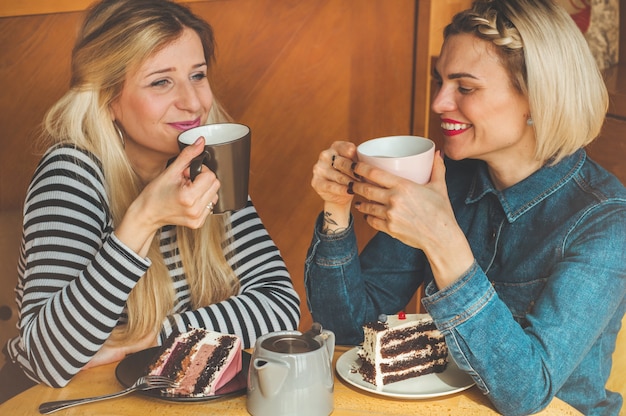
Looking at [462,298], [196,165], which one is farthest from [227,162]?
[462,298]

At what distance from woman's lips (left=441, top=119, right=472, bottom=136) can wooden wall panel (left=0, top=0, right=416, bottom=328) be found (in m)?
0.78

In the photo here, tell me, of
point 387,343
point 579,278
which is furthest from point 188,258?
point 579,278

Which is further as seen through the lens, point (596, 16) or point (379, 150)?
point (596, 16)

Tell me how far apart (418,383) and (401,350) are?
0.05 metres

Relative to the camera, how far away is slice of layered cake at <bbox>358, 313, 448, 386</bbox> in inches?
44.9

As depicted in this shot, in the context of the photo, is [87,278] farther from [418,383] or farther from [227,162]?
[418,383]

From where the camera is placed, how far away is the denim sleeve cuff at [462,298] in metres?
1.10

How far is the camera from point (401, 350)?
117 cm

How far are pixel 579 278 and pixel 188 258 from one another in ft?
2.52

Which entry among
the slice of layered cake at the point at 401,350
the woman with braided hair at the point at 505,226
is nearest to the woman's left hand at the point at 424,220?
the woman with braided hair at the point at 505,226

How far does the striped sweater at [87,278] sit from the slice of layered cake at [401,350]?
295 mm

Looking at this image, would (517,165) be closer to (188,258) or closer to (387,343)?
(387,343)

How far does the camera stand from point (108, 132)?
1552 mm

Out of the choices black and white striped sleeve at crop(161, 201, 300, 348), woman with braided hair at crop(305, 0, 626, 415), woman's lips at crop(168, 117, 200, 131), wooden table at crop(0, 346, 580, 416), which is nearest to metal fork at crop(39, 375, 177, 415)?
wooden table at crop(0, 346, 580, 416)
